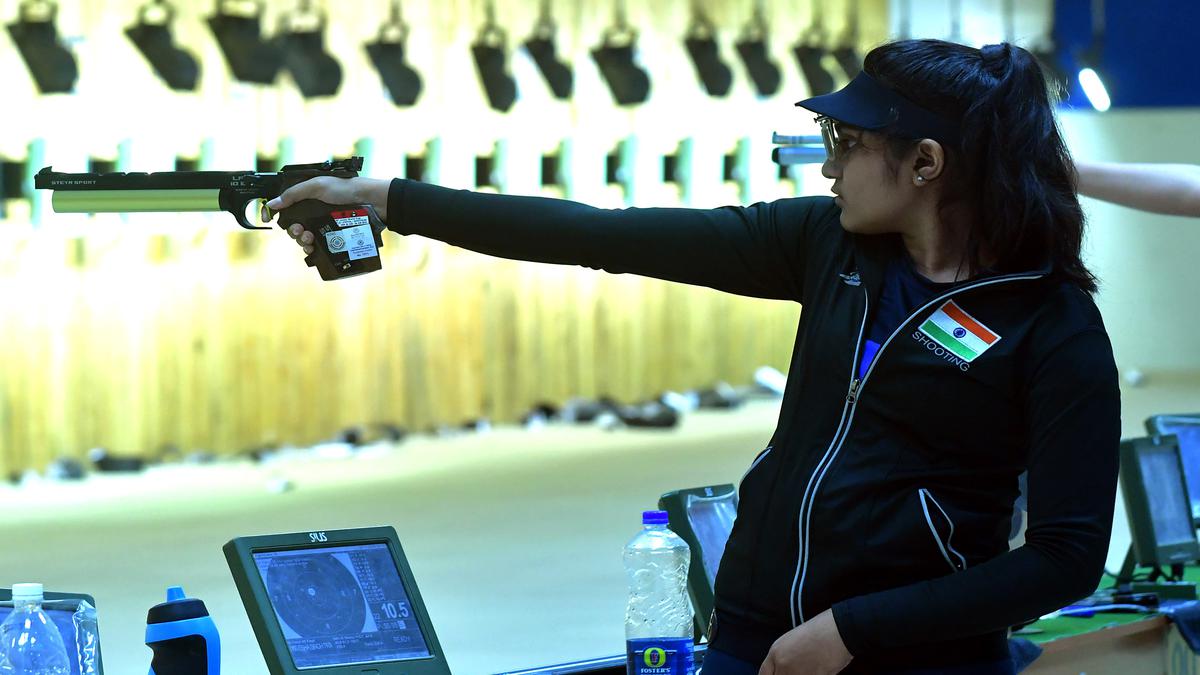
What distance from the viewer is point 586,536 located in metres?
5.16

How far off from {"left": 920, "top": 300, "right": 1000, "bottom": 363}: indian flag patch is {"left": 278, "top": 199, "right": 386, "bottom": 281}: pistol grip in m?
0.61

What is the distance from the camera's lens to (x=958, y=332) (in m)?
1.47

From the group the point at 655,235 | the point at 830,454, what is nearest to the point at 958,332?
the point at 830,454

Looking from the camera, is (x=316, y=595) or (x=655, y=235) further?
(x=316, y=595)

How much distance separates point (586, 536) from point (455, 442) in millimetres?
2489

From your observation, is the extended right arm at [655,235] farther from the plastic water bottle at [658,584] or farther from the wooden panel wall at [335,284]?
the wooden panel wall at [335,284]

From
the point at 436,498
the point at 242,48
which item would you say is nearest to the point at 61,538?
the point at 436,498

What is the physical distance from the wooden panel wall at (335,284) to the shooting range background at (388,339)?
Result: 12mm

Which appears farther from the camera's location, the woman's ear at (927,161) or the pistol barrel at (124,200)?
the pistol barrel at (124,200)

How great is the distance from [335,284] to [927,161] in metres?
6.10

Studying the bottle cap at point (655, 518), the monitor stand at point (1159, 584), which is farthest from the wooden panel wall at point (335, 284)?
the bottle cap at point (655, 518)

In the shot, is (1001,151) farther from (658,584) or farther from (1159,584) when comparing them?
(1159,584)

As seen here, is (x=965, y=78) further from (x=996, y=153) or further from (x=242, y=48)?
(x=242, y=48)

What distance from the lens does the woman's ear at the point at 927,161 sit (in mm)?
1494
